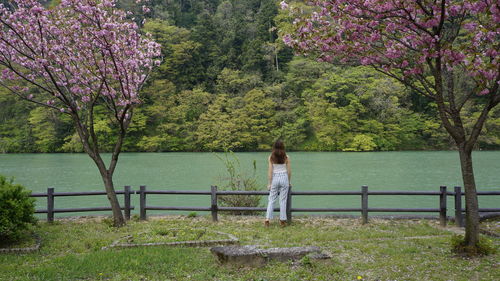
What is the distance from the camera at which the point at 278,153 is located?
288 inches

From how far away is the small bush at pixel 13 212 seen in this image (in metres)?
6.04

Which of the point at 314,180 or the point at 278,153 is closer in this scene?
the point at 278,153

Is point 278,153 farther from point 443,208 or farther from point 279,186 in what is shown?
point 443,208

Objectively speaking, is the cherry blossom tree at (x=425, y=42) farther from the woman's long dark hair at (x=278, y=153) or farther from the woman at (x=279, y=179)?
the woman at (x=279, y=179)

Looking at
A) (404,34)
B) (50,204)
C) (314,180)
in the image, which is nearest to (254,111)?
(314,180)

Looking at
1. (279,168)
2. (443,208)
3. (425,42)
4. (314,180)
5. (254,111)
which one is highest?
(254,111)

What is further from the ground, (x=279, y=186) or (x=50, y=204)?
(x=279, y=186)

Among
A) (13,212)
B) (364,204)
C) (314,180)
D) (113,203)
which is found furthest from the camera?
(314,180)

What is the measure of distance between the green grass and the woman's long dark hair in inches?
51.3

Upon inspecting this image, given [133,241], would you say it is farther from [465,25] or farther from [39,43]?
[465,25]

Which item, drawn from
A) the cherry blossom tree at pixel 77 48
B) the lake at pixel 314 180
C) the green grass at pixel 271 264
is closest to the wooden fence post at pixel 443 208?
the green grass at pixel 271 264

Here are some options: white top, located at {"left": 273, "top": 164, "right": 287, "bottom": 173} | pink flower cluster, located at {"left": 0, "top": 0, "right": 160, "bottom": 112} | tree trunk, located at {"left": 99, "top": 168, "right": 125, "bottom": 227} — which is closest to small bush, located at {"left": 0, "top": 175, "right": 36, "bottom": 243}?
tree trunk, located at {"left": 99, "top": 168, "right": 125, "bottom": 227}

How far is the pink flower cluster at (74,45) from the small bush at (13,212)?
6.27 ft

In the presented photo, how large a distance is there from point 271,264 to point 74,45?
554 cm
